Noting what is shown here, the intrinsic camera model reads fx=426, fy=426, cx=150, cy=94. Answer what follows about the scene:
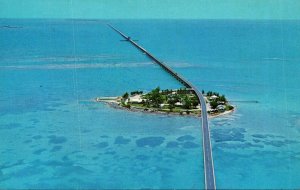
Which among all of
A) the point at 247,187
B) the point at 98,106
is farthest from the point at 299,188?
the point at 98,106

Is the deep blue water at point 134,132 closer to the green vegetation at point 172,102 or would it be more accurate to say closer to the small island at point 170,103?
the small island at point 170,103

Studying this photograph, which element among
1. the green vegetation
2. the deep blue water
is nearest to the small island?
the green vegetation

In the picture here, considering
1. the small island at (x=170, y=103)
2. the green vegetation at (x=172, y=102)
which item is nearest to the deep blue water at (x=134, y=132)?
the small island at (x=170, y=103)

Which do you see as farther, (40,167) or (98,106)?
(98,106)

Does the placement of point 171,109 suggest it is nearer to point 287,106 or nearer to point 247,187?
point 287,106

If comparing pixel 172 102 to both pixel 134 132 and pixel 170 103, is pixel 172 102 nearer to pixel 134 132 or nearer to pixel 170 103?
pixel 170 103

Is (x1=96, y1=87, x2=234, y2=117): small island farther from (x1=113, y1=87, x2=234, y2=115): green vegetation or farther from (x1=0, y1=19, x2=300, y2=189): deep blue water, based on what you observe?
(x1=0, y1=19, x2=300, y2=189): deep blue water

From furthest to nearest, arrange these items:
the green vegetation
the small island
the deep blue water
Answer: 1. the green vegetation
2. the small island
3. the deep blue water

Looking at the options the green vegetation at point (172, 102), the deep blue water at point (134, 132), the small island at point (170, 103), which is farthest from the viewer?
the green vegetation at point (172, 102)
